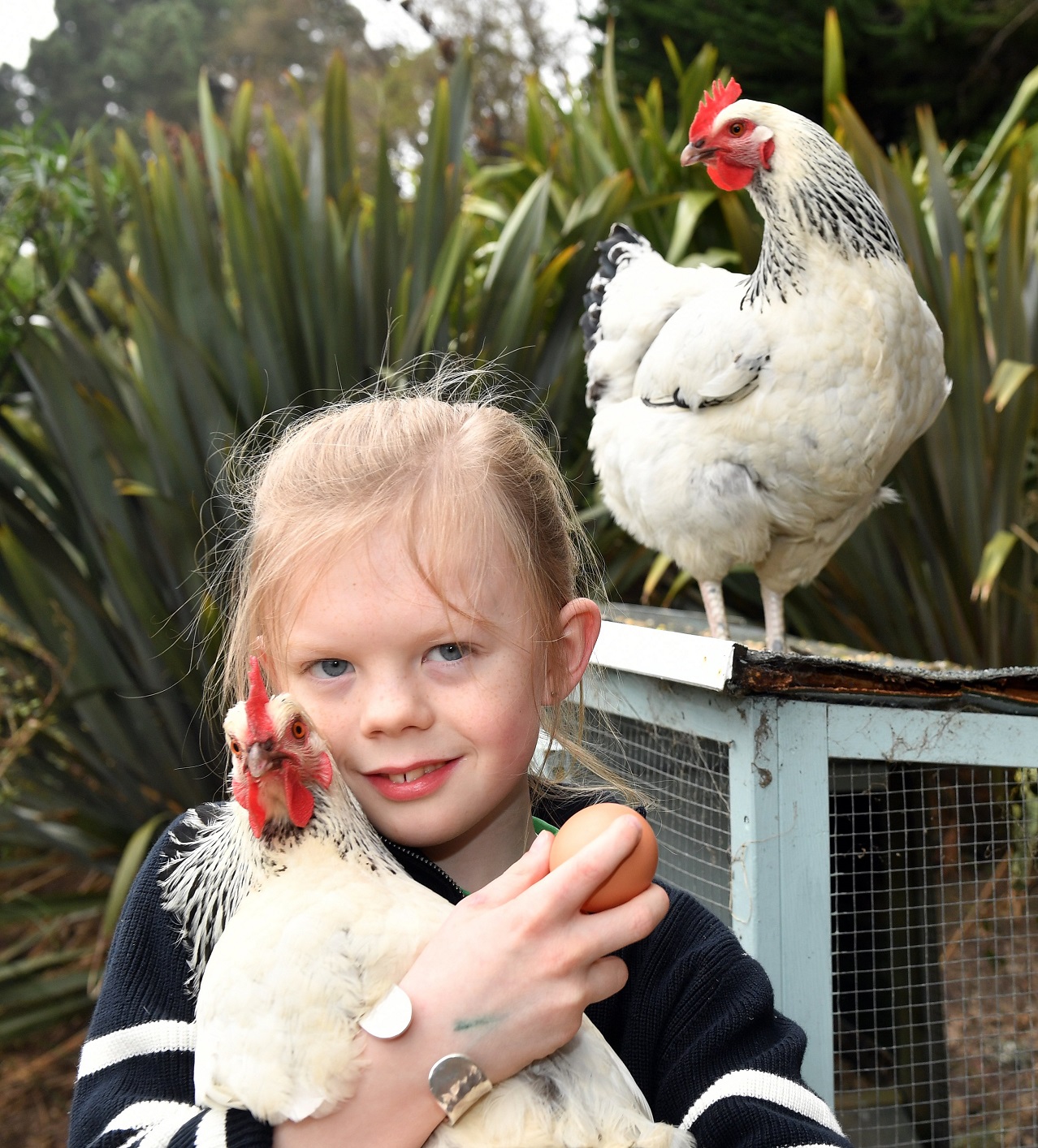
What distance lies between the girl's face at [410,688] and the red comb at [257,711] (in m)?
0.09

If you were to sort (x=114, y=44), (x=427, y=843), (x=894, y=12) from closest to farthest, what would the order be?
1. (x=427, y=843)
2. (x=894, y=12)
3. (x=114, y=44)

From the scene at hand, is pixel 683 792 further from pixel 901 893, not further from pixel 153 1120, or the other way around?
pixel 153 1120

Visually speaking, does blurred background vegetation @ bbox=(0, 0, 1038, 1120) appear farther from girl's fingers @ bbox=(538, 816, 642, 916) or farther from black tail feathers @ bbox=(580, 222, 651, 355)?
girl's fingers @ bbox=(538, 816, 642, 916)

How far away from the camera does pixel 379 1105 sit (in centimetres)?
80

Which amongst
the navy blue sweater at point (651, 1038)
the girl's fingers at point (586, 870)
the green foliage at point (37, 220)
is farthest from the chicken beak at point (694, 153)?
the green foliage at point (37, 220)

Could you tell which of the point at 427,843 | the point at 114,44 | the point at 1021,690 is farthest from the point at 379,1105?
the point at 114,44

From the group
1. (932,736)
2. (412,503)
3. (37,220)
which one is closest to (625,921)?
(412,503)

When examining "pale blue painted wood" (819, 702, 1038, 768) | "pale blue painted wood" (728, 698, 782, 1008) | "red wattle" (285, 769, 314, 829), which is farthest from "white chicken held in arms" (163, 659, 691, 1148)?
"pale blue painted wood" (819, 702, 1038, 768)

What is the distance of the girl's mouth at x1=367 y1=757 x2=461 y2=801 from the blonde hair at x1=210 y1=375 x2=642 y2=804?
147 mm

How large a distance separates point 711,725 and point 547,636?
37 cm

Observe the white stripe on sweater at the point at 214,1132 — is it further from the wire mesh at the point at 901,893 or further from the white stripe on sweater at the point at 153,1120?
the wire mesh at the point at 901,893

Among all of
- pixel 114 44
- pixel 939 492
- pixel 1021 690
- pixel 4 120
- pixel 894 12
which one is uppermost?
pixel 114 44

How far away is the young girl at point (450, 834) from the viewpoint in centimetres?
82

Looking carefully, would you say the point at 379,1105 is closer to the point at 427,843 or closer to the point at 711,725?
the point at 427,843
